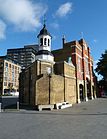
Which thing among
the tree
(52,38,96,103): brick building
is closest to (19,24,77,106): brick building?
(52,38,96,103): brick building

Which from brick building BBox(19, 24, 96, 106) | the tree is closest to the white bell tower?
brick building BBox(19, 24, 96, 106)

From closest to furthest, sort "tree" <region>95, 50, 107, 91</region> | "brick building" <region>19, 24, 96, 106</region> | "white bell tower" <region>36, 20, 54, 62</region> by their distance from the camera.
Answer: "brick building" <region>19, 24, 96, 106</region> < "white bell tower" <region>36, 20, 54, 62</region> < "tree" <region>95, 50, 107, 91</region>

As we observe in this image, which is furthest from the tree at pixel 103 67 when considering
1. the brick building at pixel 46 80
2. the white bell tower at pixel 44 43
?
the white bell tower at pixel 44 43

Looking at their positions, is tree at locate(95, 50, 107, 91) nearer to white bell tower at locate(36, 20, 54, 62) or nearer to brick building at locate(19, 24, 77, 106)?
brick building at locate(19, 24, 77, 106)

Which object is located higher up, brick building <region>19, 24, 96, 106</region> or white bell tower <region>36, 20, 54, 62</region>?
white bell tower <region>36, 20, 54, 62</region>

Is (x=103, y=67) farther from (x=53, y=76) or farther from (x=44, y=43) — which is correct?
(x=53, y=76)

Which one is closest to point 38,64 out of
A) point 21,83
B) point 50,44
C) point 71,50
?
point 50,44

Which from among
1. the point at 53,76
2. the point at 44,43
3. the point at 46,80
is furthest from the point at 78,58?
the point at 46,80

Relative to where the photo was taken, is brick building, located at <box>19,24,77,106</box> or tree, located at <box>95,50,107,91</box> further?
tree, located at <box>95,50,107,91</box>

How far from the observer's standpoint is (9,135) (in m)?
9.69

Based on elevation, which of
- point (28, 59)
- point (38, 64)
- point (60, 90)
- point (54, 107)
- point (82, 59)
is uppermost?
point (28, 59)

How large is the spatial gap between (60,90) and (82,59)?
1457 centimetres

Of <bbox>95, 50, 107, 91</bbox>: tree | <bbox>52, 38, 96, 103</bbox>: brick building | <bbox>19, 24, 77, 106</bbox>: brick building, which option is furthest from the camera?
<bbox>95, 50, 107, 91</bbox>: tree

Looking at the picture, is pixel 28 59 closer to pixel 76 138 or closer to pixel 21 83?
pixel 21 83
